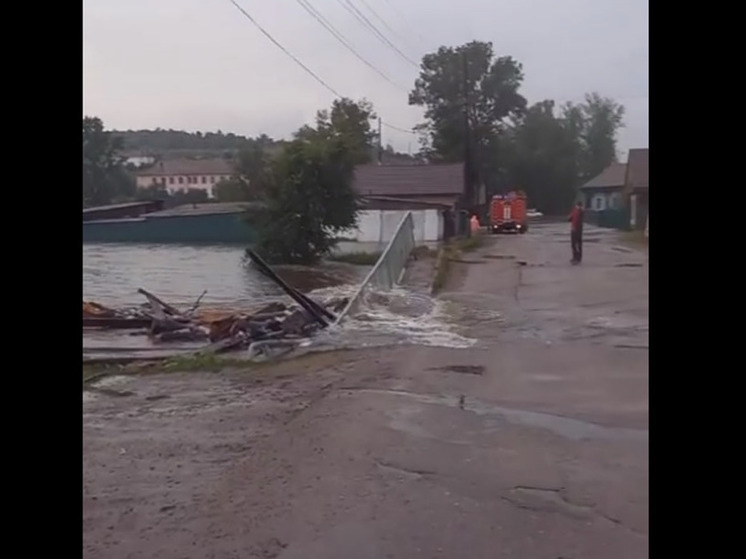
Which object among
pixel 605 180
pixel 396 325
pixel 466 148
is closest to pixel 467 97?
pixel 466 148

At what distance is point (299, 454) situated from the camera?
3832mm

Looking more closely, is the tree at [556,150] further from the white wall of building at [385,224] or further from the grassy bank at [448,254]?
the grassy bank at [448,254]

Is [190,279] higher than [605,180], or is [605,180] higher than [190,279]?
[605,180]

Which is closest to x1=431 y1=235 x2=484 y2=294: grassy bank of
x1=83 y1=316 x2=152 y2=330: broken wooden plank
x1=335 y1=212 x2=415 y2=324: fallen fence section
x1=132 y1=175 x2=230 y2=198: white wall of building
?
x1=335 y1=212 x2=415 y2=324: fallen fence section

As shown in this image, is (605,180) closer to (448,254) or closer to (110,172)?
(110,172)

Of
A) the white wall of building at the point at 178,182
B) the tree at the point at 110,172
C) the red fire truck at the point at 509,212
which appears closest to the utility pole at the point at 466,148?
the red fire truck at the point at 509,212

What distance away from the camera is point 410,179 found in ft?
21.2

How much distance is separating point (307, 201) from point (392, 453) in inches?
132

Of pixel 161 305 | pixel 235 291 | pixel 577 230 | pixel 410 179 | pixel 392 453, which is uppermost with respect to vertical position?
pixel 410 179

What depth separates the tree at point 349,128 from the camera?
6.04 metres

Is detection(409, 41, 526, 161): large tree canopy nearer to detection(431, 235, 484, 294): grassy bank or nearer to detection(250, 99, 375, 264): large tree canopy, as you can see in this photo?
detection(250, 99, 375, 264): large tree canopy
